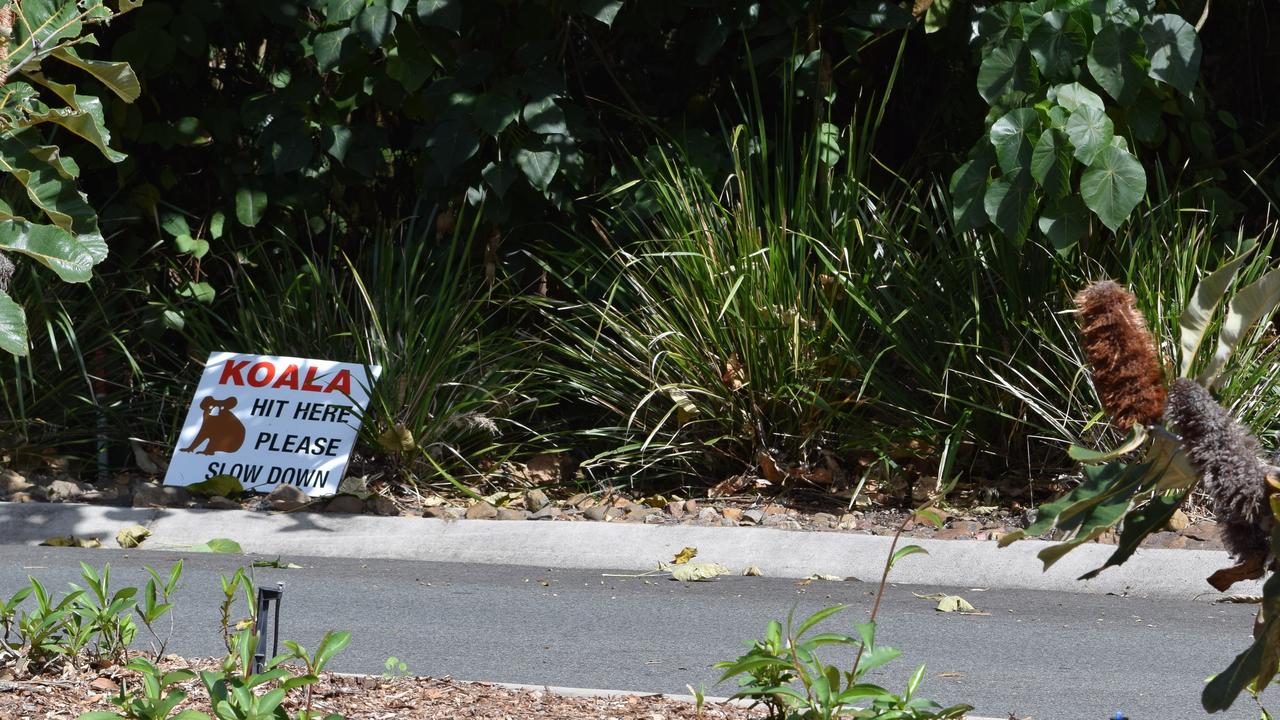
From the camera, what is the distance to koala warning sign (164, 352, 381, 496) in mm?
6121

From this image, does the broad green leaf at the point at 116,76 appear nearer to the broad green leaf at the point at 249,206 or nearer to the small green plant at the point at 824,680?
the small green plant at the point at 824,680

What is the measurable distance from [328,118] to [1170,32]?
4191 millimetres

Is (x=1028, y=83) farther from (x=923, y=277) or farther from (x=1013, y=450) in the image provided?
(x=1013, y=450)

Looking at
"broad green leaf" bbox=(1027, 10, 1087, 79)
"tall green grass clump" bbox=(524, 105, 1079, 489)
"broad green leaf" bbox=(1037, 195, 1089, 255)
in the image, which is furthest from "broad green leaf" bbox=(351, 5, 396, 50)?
"broad green leaf" bbox=(1037, 195, 1089, 255)

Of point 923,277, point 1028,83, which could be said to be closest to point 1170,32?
point 1028,83

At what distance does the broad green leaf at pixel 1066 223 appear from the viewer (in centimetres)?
528

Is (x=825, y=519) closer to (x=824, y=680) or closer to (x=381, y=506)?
(x=381, y=506)

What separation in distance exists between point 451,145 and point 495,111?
29cm

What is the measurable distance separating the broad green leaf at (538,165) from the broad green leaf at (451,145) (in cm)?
25

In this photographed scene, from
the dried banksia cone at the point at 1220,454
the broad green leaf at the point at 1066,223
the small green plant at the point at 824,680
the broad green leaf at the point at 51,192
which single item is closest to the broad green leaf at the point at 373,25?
the broad green leaf at the point at 1066,223

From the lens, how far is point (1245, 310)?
4.75 feet

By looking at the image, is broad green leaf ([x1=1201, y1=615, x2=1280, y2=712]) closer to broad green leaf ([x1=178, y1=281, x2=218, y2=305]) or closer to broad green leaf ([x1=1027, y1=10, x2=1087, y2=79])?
broad green leaf ([x1=1027, y1=10, x2=1087, y2=79])

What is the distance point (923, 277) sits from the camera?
6312mm

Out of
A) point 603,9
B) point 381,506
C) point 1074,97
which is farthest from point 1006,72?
point 381,506
